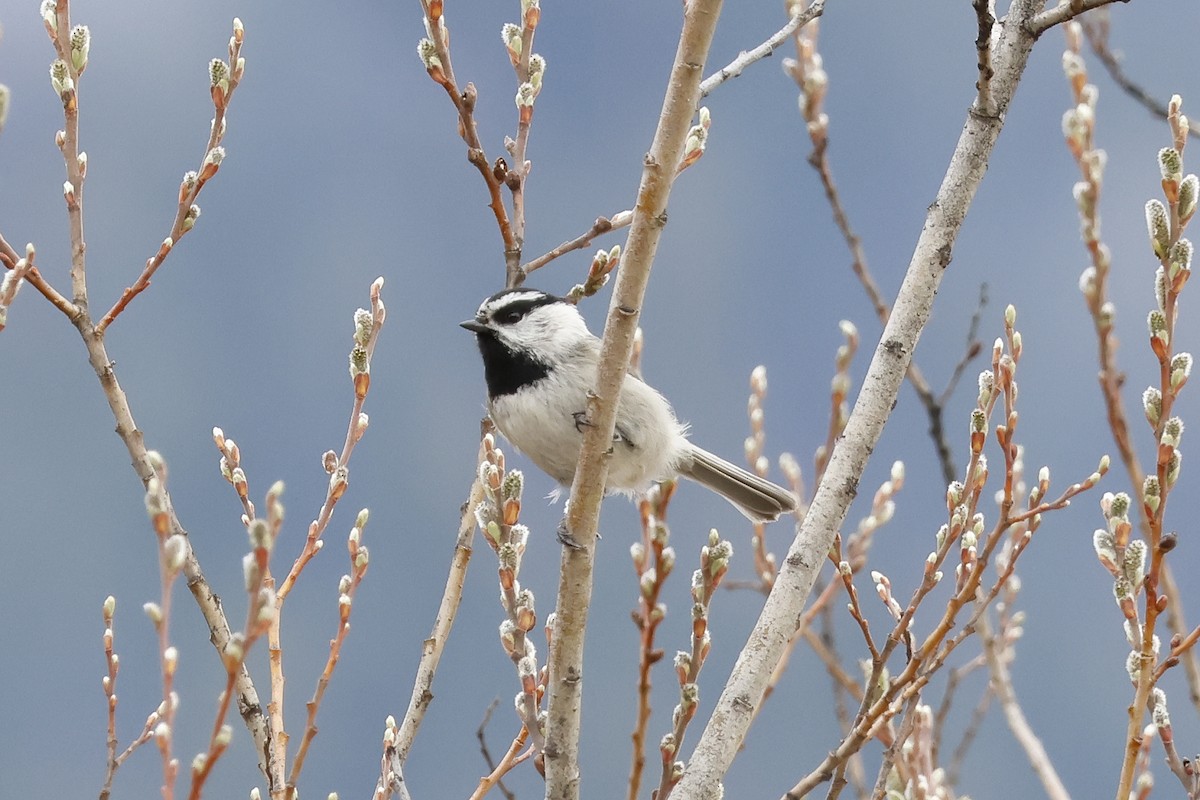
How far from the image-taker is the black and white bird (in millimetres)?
3787

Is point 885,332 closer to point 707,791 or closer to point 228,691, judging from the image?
point 707,791

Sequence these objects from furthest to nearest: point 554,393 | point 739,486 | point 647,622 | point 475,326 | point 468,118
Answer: point 739,486 < point 475,326 < point 554,393 < point 468,118 < point 647,622

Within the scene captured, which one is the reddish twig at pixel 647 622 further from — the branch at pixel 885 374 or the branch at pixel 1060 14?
the branch at pixel 1060 14

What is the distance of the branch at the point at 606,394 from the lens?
2.20 metres

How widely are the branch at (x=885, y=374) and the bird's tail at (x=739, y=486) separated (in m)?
1.83

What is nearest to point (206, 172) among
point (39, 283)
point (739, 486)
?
point (39, 283)

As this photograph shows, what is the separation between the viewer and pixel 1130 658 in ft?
6.70

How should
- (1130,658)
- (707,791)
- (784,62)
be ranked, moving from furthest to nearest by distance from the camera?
(784,62) → (707,791) → (1130,658)

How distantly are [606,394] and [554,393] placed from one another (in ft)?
4.55

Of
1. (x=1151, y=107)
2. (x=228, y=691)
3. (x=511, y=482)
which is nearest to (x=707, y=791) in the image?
(x=511, y=482)

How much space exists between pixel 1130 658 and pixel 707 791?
35.3 inches

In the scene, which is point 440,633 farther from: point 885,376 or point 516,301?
point 516,301

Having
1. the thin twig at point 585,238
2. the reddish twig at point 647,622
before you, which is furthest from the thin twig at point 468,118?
the reddish twig at point 647,622

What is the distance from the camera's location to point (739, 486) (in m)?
4.64
